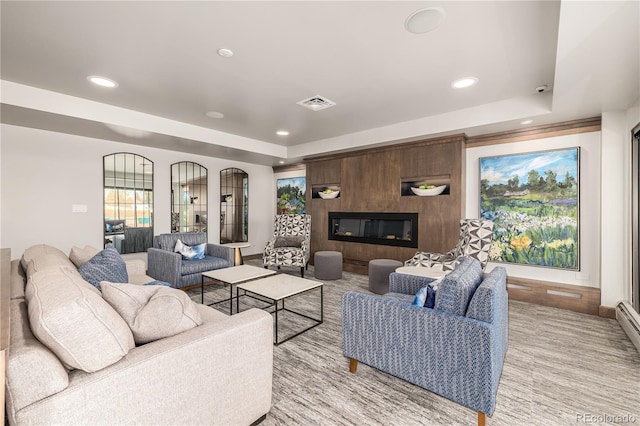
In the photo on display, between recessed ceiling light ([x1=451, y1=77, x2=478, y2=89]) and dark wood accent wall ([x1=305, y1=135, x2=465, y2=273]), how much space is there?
1.22m

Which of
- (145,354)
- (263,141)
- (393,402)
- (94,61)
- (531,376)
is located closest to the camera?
(145,354)

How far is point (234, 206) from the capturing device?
6496 mm

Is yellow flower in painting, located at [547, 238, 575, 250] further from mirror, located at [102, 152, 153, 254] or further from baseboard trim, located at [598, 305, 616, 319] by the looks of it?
mirror, located at [102, 152, 153, 254]

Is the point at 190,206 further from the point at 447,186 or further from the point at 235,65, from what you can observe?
the point at 447,186

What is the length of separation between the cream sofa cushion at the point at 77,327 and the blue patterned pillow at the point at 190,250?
10.1ft

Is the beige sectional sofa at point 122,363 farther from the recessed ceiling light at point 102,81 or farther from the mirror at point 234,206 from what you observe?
the mirror at point 234,206

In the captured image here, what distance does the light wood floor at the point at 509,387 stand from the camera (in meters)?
1.68

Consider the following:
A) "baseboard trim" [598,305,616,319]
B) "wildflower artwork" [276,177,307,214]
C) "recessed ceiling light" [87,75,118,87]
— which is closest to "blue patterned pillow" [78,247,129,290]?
"recessed ceiling light" [87,75,118,87]

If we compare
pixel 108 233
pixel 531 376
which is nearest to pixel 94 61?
pixel 108 233

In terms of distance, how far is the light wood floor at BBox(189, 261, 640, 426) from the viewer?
1.68 meters

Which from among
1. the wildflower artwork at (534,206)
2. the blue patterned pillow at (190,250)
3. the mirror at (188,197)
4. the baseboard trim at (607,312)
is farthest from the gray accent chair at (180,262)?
the baseboard trim at (607,312)

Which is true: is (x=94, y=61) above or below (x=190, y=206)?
above

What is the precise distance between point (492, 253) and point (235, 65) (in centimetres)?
406

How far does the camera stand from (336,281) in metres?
4.69
